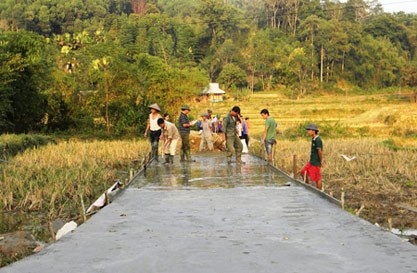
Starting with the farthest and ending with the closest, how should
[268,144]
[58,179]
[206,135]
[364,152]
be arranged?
[206,135] → [364,152] → [268,144] → [58,179]

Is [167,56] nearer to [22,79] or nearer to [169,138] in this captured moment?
[22,79]

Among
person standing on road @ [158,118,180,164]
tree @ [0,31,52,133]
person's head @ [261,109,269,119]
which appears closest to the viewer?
person's head @ [261,109,269,119]

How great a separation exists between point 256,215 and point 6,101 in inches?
743

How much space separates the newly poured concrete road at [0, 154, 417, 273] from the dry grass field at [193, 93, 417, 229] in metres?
1.10

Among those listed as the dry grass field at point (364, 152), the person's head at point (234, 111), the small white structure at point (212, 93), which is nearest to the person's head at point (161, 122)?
the person's head at point (234, 111)

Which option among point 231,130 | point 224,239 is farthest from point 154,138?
point 224,239

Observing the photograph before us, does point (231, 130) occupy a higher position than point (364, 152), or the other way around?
point (231, 130)

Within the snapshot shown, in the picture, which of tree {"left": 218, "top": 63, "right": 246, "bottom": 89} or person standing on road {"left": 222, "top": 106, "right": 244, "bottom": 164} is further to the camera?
tree {"left": 218, "top": 63, "right": 246, "bottom": 89}

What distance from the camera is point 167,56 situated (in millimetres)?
75875

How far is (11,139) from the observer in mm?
18125

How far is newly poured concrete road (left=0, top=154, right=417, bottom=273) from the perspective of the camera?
454cm

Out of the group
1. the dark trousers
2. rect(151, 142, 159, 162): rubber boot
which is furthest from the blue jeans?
rect(151, 142, 159, 162): rubber boot

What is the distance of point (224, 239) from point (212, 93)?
55.4m

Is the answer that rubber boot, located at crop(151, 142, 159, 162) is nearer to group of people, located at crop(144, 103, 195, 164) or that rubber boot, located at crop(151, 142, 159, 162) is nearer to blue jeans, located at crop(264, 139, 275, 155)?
group of people, located at crop(144, 103, 195, 164)
